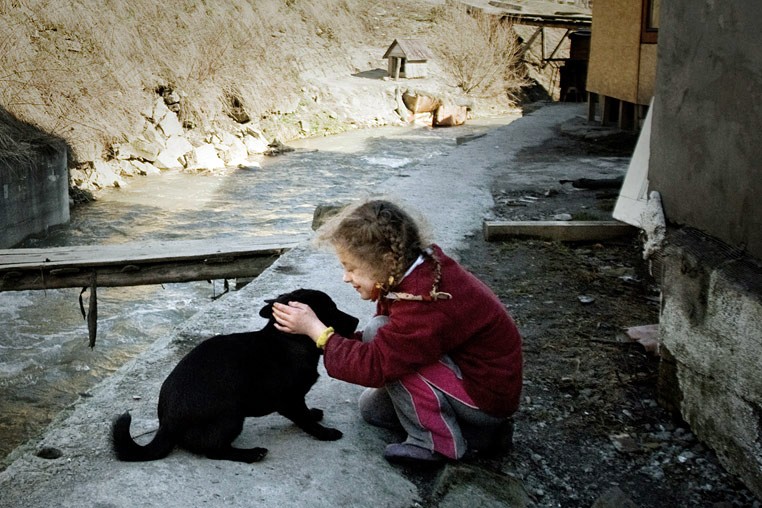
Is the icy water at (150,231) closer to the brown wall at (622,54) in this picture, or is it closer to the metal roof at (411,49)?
the brown wall at (622,54)

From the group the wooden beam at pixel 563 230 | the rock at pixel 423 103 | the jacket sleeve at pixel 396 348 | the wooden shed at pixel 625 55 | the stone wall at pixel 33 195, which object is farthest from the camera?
the rock at pixel 423 103

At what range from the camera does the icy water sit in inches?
290

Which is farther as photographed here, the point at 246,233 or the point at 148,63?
the point at 148,63

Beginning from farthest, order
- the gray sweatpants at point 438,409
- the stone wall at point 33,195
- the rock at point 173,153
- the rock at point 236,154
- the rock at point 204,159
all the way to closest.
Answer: the rock at point 236,154, the rock at point 204,159, the rock at point 173,153, the stone wall at point 33,195, the gray sweatpants at point 438,409

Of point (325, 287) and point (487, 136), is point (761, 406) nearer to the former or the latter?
point (325, 287)

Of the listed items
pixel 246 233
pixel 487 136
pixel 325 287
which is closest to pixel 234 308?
pixel 325 287

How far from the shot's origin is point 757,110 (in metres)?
3.05

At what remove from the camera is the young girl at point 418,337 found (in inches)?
113

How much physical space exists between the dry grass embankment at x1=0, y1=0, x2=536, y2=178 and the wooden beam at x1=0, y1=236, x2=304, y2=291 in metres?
4.71

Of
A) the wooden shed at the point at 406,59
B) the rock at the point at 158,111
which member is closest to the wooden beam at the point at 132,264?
the rock at the point at 158,111

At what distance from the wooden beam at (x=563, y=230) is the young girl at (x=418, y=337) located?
145 inches

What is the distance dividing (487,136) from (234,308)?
31.8ft

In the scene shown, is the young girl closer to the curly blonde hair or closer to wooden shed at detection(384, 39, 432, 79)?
the curly blonde hair

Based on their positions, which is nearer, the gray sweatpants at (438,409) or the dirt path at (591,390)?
the gray sweatpants at (438,409)
